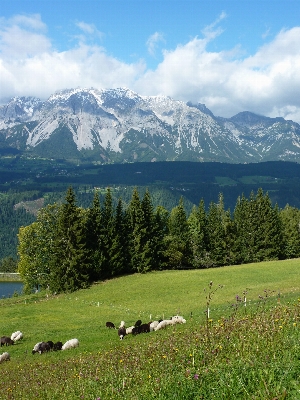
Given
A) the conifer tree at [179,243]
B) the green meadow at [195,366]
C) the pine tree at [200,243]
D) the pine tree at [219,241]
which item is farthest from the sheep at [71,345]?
the pine tree at [219,241]

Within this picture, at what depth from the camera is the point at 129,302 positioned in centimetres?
4709

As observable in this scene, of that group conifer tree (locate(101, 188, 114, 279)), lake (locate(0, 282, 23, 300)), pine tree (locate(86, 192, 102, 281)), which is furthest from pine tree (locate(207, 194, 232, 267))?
lake (locate(0, 282, 23, 300))

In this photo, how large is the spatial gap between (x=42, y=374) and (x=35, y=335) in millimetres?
19418

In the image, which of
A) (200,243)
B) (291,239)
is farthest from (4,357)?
(291,239)

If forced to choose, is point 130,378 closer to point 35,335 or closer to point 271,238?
point 35,335

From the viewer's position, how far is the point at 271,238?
82.1 meters

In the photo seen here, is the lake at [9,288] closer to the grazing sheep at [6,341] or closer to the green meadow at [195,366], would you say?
the grazing sheep at [6,341]

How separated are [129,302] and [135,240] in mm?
25074

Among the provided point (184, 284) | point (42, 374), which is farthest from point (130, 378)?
point (184, 284)

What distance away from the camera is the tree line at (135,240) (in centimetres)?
6241

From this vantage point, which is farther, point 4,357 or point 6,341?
point 6,341

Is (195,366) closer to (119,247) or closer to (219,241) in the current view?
(119,247)

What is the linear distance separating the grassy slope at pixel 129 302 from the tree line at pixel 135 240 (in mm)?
4597

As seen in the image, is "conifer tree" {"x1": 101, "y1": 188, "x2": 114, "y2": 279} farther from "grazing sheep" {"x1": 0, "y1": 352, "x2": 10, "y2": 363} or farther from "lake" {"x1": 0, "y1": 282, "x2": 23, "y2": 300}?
"lake" {"x1": 0, "y1": 282, "x2": 23, "y2": 300}
